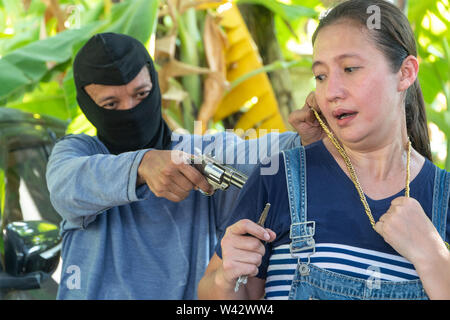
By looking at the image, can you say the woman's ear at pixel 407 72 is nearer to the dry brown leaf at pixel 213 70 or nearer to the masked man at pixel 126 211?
the masked man at pixel 126 211

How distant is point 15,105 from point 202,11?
94cm

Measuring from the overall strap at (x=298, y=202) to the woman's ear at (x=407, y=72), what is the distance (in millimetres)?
220

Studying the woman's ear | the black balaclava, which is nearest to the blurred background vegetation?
Answer: the black balaclava

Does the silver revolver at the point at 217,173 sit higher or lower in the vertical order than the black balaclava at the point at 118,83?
lower

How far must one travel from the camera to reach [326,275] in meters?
0.96

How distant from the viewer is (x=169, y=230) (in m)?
1.42

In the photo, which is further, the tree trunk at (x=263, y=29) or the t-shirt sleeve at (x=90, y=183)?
the tree trunk at (x=263, y=29)

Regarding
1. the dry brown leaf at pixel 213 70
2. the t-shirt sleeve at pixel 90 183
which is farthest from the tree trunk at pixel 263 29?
the t-shirt sleeve at pixel 90 183

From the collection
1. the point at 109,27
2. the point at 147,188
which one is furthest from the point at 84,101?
the point at 109,27

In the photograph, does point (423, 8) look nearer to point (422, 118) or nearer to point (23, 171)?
point (422, 118)

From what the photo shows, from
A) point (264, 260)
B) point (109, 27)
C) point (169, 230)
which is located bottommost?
point (264, 260)

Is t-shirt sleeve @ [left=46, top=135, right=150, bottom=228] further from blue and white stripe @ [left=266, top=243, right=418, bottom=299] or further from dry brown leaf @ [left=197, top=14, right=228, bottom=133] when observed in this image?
dry brown leaf @ [left=197, top=14, right=228, bottom=133]

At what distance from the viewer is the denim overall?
95 cm

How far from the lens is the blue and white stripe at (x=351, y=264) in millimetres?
959
